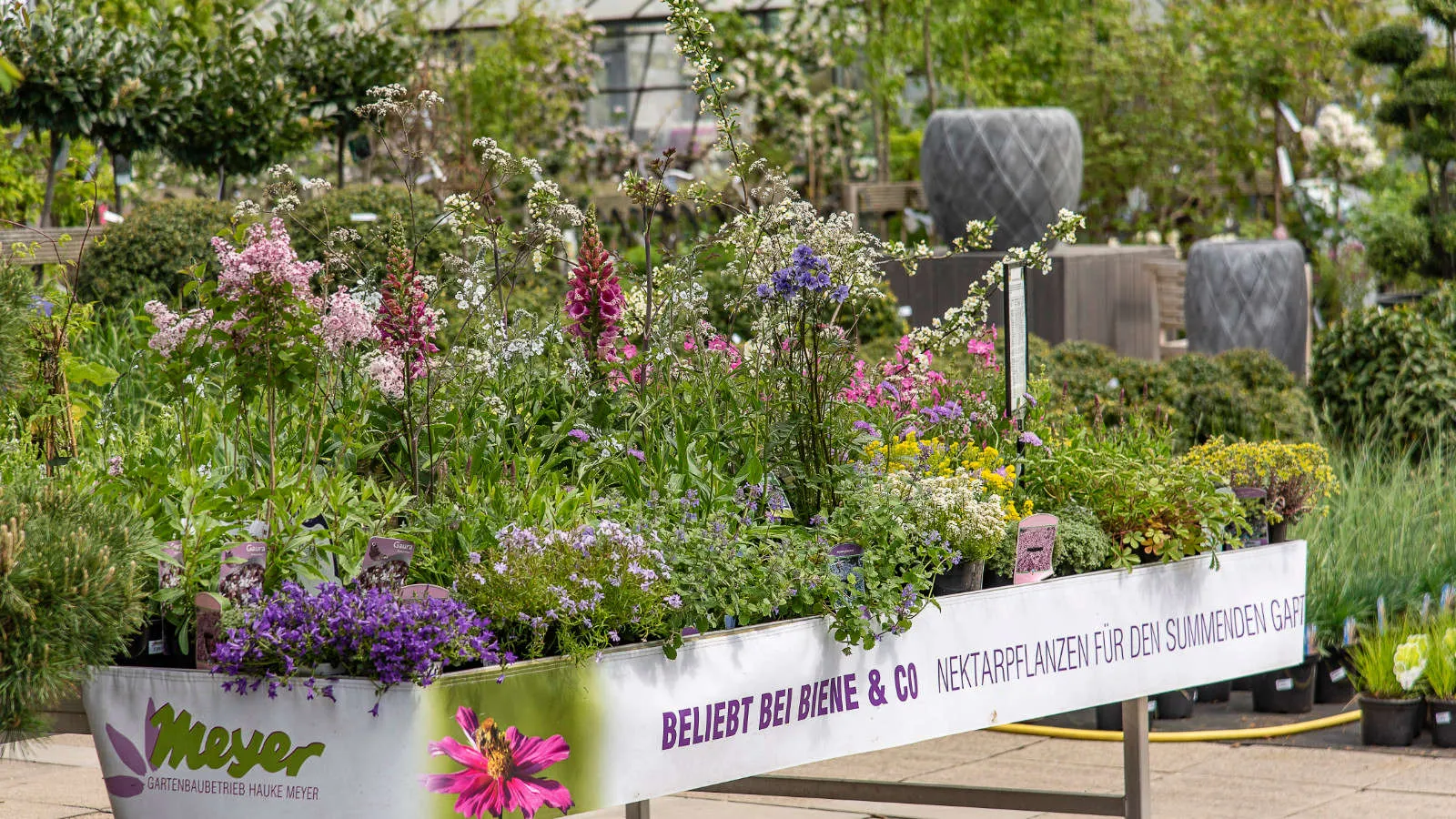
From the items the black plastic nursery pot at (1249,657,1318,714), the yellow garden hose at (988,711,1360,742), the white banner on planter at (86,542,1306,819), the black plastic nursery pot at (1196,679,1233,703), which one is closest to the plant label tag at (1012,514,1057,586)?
the white banner on planter at (86,542,1306,819)

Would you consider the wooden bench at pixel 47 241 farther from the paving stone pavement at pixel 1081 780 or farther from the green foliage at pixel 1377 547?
the green foliage at pixel 1377 547

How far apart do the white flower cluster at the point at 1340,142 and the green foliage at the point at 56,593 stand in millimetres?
12093

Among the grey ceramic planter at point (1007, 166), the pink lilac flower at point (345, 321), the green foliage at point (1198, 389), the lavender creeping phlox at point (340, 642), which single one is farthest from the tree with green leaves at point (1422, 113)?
the lavender creeping phlox at point (340, 642)

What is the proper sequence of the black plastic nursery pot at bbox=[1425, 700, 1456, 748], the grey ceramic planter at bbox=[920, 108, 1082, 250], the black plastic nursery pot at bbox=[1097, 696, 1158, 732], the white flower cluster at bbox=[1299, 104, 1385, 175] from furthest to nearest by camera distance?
the white flower cluster at bbox=[1299, 104, 1385, 175] → the grey ceramic planter at bbox=[920, 108, 1082, 250] → the black plastic nursery pot at bbox=[1097, 696, 1158, 732] → the black plastic nursery pot at bbox=[1425, 700, 1456, 748]

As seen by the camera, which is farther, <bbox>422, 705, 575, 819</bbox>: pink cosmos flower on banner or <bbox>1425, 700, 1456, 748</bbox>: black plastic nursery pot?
<bbox>1425, 700, 1456, 748</bbox>: black plastic nursery pot

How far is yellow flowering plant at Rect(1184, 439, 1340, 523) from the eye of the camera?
149 inches

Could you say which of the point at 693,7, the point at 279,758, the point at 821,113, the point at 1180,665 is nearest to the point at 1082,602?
the point at 1180,665

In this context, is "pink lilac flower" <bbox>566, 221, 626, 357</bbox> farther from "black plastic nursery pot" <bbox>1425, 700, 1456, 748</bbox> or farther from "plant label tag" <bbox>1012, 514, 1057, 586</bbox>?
"black plastic nursery pot" <bbox>1425, 700, 1456, 748</bbox>

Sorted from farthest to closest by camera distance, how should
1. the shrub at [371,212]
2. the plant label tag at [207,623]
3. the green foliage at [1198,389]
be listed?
the shrub at [371,212] < the green foliage at [1198,389] < the plant label tag at [207,623]

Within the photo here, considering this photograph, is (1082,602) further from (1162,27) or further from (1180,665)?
(1162,27)

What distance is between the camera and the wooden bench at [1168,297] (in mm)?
8773

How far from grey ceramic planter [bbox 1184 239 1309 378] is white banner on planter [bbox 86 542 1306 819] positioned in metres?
5.21

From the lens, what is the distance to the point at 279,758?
2.27m

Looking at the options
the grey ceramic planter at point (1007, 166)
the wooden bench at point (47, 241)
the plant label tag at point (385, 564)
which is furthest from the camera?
the grey ceramic planter at point (1007, 166)
